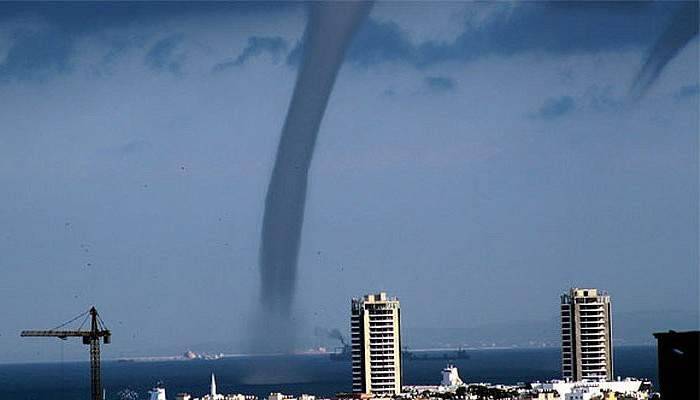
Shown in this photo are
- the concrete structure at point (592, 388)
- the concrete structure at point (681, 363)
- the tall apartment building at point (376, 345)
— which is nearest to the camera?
the concrete structure at point (681, 363)

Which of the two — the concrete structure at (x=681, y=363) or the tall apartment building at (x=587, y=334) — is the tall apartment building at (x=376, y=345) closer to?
the tall apartment building at (x=587, y=334)

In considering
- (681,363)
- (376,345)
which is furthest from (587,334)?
(681,363)

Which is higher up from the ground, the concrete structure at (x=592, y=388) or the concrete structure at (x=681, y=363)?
the concrete structure at (x=681, y=363)

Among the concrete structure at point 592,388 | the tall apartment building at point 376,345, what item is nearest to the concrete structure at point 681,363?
the concrete structure at point 592,388

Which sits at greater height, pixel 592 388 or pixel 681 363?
pixel 681 363

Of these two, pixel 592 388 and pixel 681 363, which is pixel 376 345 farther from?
pixel 681 363

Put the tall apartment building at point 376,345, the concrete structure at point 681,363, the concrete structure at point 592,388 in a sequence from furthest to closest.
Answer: the tall apartment building at point 376,345 → the concrete structure at point 592,388 → the concrete structure at point 681,363
